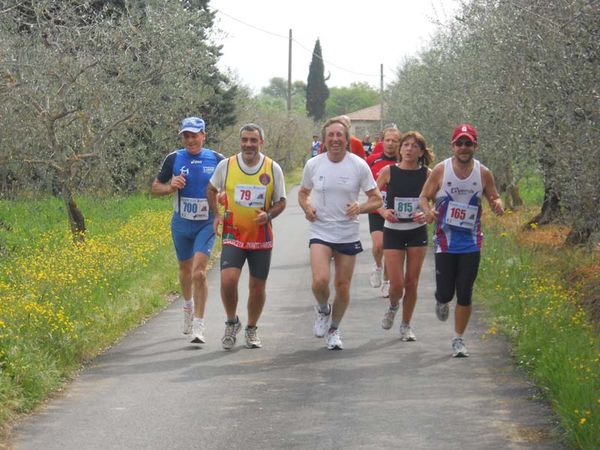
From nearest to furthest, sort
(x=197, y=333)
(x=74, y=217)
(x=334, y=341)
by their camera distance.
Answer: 1. (x=334, y=341)
2. (x=197, y=333)
3. (x=74, y=217)

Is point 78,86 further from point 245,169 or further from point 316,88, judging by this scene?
point 316,88

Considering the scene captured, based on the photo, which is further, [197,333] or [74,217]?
[74,217]

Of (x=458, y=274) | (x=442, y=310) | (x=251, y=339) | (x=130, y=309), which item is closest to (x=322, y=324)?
(x=251, y=339)

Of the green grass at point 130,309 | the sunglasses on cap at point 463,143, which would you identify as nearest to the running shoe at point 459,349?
the green grass at point 130,309

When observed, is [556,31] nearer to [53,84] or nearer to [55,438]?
[55,438]

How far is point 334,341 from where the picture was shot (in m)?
10.8

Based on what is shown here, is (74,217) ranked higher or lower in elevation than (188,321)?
higher

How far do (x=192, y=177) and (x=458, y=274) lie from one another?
250cm

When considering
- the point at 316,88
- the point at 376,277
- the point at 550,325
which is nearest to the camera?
the point at 550,325

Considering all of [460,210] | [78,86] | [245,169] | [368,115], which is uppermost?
[368,115]

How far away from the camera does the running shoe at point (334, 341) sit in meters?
10.8

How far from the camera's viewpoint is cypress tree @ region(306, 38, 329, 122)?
115 m

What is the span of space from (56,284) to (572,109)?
194 inches

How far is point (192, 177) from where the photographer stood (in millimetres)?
11148
